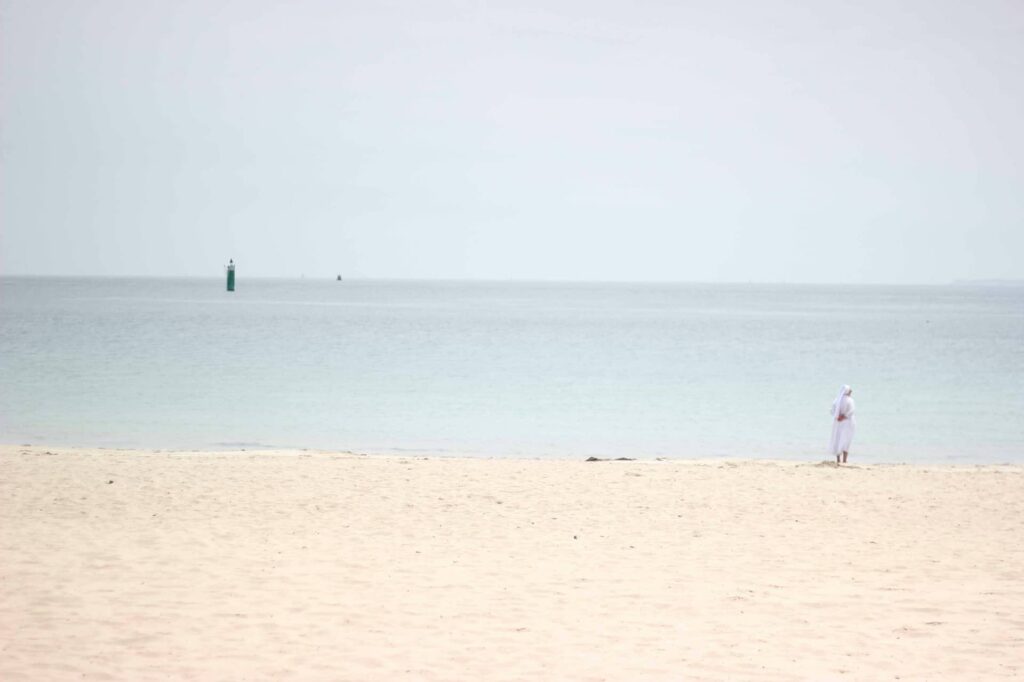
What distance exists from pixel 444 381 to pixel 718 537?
105 feet

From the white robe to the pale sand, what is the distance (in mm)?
2615

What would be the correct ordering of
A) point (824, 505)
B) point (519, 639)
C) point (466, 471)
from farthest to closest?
point (466, 471) → point (824, 505) → point (519, 639)

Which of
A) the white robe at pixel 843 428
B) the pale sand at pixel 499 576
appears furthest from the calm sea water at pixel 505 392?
the pale sand at pixel 499 576

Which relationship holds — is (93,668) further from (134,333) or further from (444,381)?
(134,333)

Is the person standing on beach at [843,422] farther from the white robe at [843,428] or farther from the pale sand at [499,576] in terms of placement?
the pale sand at [499,576]

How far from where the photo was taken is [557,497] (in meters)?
15.5

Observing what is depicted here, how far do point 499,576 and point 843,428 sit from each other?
1172 cm

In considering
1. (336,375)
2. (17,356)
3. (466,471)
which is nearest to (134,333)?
(17,356)

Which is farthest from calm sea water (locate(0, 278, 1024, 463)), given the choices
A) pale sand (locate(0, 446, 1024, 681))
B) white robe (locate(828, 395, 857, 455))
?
pale sand (locate(0, 446, 1024, 681))

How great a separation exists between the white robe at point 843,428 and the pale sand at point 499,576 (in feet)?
8.58

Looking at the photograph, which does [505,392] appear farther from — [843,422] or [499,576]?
[499,576]

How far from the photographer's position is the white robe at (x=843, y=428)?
1992 centimetres

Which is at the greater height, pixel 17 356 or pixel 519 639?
pixel 519 639

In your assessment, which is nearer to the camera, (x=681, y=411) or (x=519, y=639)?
(x=519, y=639)
